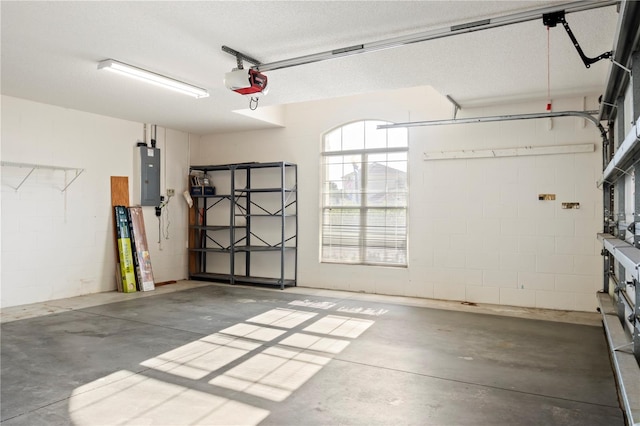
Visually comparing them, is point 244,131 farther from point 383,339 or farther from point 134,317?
point 383,339

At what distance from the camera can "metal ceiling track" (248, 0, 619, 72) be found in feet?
10.2

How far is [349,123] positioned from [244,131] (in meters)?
2.17

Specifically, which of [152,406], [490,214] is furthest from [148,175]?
[490,214]

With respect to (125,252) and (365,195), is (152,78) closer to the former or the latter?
(125,252)

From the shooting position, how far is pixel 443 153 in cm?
646

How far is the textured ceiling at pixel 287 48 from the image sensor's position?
3346mm

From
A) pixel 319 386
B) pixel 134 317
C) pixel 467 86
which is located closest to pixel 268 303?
pixel 134 317

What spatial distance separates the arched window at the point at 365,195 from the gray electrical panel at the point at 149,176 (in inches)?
118

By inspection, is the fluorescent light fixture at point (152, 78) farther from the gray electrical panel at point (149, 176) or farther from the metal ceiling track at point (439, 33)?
the gray electrical panel at point (149, 176)

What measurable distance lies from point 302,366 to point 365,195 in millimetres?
3934

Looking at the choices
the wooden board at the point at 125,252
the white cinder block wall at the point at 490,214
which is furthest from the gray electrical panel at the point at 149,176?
the white cinder block wall at the point at 490,214

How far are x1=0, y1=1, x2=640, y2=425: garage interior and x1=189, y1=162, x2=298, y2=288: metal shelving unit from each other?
6cm

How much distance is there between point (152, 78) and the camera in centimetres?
478

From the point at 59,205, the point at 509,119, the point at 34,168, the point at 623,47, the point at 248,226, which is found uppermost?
the point at 509,119
